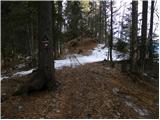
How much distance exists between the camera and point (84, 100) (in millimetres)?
9047

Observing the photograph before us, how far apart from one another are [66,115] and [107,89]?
263cm

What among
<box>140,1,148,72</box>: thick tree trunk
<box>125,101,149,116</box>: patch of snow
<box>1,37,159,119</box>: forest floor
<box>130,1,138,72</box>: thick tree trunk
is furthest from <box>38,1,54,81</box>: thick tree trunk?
<box>140,1,148,72</box>: thick tree trunk

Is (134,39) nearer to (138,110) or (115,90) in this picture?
(115,90)

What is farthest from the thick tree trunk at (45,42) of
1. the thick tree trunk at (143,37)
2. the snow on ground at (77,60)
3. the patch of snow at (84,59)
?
the thick tree trunk at (143,37)

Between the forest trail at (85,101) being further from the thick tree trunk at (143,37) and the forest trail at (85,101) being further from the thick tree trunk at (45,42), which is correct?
the thick tree trunk at (143,37)

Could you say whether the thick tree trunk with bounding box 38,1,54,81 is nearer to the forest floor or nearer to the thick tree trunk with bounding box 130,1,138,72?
the forest floor

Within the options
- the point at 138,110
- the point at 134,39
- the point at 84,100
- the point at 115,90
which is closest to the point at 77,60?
the point at 134,39

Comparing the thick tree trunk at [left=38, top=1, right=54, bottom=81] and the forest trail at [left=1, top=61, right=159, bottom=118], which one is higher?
the thick tree trunk at [left=38, top=1, right=54, bottom=81]

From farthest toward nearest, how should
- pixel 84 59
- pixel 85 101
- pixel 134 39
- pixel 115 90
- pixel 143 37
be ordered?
pixel 84 59 → pixel 143 37 → pixel 134 39 → pixel 115 90 → pixel 85 101

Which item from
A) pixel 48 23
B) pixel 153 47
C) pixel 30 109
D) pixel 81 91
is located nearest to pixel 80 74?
pixel 81 91

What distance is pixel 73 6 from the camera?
39688 millimetres

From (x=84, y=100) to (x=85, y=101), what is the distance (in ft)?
0.30

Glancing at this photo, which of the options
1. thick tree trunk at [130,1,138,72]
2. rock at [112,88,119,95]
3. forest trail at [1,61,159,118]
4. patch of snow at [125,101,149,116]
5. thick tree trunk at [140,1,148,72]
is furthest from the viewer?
thick tree trunk at [140,1,148,72]

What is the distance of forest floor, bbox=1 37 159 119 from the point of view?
27.2 ft
